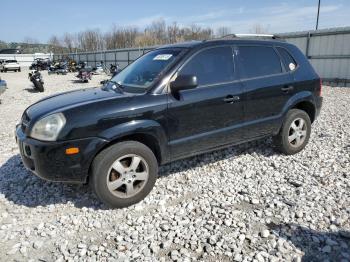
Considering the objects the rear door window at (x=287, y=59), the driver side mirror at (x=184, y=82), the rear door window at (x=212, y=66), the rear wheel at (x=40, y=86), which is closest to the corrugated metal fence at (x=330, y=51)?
the rear door window at (x=287, y=59)

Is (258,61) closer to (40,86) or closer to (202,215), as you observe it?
(202,215)

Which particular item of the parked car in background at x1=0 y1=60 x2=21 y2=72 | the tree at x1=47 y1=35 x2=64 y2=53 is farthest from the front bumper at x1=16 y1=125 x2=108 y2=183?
the tree at x1=47 y1=35 x2=64 y2=53

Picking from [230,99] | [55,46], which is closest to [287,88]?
[230,99]

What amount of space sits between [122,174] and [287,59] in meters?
3.23

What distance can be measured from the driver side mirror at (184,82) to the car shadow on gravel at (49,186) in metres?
1.41

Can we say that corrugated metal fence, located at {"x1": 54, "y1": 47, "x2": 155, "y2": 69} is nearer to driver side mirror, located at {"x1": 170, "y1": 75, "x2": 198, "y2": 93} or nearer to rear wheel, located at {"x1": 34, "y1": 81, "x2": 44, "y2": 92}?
rear wheel, located at {"x1": 34, "y1": 81, "x2": 44, "y2": 92}

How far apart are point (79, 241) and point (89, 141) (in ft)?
3.31

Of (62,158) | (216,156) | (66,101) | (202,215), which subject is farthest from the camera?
(216,156)

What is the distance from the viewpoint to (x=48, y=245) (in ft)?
10.4

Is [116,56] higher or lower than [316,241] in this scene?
higher

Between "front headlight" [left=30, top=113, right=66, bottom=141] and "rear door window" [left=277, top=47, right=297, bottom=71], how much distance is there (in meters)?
3.46

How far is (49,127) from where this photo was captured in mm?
3420

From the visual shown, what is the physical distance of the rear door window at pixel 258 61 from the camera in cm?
460

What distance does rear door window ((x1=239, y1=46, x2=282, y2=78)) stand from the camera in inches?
181
